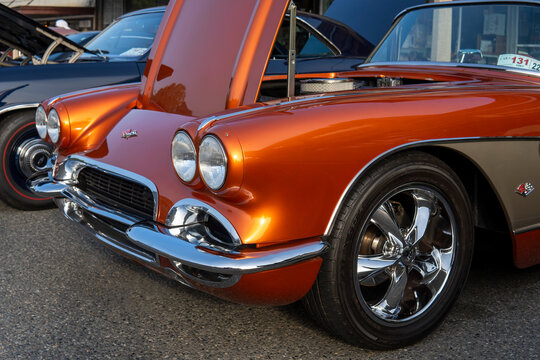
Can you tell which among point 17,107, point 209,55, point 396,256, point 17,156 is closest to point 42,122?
point 209,55

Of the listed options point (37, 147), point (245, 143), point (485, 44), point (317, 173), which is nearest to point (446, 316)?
point (317, 173)

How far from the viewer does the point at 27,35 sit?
4.46m

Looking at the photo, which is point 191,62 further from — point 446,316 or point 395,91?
point 446,316

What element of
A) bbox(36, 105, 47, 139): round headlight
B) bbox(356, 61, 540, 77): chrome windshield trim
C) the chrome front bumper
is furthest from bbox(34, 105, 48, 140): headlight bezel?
bbox(356, 61, 540, 77): chrome windshield trim

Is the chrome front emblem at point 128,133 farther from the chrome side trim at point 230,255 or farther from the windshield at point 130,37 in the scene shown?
the windshield at point 130,37

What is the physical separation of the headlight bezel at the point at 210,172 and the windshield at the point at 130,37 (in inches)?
117

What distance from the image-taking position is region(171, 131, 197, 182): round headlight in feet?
6.93

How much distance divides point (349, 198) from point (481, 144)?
0.62m

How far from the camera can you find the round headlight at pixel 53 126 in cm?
288

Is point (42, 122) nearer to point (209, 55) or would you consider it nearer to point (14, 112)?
point (209, 55)

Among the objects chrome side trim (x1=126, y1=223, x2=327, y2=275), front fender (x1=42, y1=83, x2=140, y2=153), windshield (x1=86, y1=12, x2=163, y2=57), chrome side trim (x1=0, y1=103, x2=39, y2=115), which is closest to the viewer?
chrome side trim (x1=126, y1=223, x2=327, y2=275)

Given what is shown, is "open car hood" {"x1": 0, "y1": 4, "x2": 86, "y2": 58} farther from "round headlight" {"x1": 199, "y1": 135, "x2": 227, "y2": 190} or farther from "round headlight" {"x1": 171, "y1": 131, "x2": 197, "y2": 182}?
"round headlight" {"x1": 199, "y1": 135, "x2": 227, "y2": 190}

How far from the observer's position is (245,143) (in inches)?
75.7

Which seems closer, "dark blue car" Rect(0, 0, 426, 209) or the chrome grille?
the chrome grille
